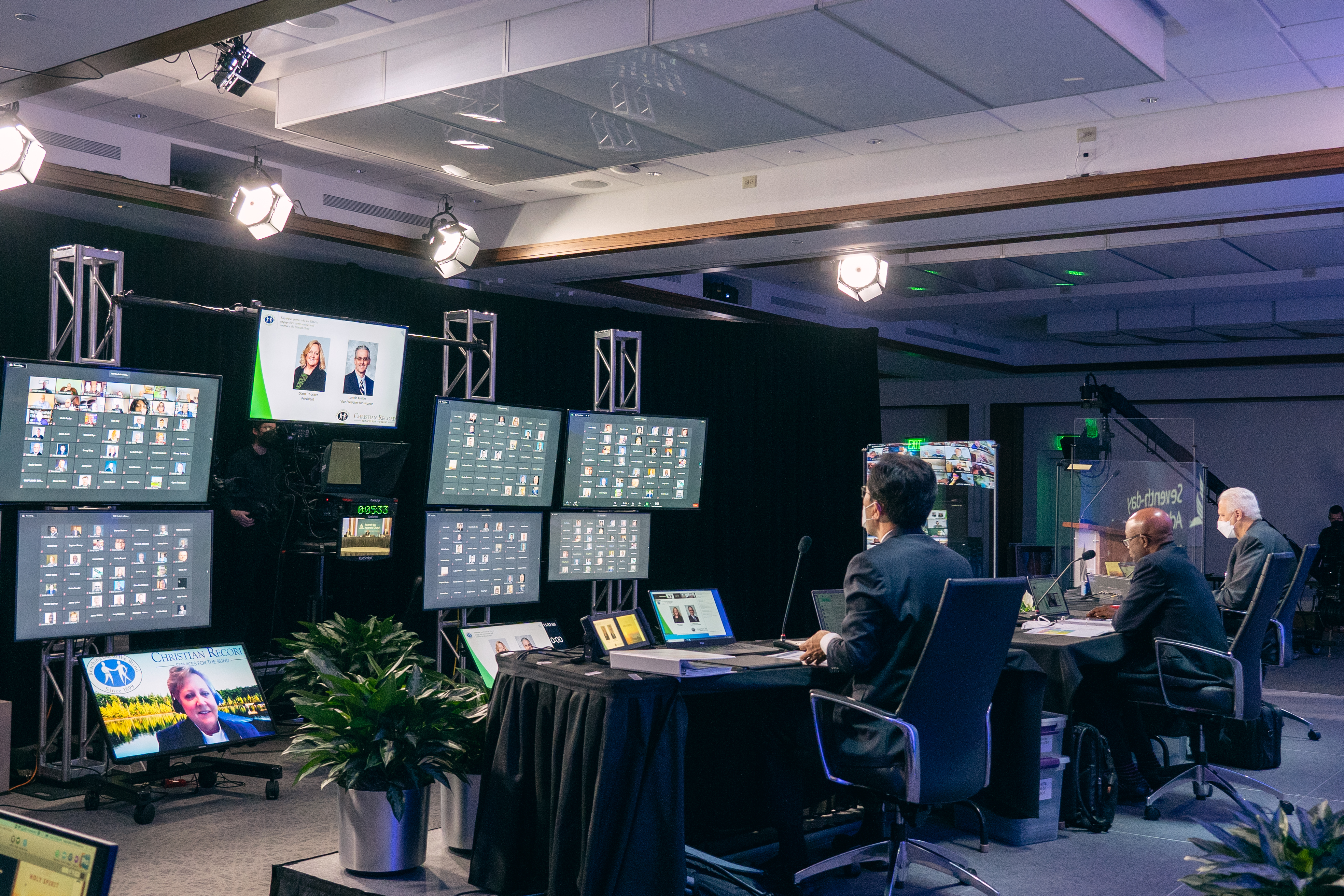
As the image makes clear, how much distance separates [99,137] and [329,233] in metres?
1.22

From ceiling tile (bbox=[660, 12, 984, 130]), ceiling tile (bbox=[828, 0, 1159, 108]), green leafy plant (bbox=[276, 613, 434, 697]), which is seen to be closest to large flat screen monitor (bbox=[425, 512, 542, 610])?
green leafy plant (bbox=[276, 613, 434, 697])

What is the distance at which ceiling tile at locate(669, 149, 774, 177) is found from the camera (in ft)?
18.8

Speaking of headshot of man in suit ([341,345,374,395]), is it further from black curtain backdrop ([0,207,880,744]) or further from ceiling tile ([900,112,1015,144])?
ceiling tile ([900,112,1015,144])

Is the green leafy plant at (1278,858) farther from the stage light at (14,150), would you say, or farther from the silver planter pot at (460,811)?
the stage light at (14,150)

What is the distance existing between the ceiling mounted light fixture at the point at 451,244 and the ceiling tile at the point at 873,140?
214 centimetres

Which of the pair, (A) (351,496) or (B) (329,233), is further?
(B) (329,233)

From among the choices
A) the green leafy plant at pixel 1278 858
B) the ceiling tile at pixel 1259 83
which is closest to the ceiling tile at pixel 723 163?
the ceiling tile at pixel 1259 83

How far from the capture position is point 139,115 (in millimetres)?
5285

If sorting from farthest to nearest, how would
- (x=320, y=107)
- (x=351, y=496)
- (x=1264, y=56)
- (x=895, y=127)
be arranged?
(x=351, y=496), (x=895, y=127), (x=320, y=107), (x=1264, y=56)

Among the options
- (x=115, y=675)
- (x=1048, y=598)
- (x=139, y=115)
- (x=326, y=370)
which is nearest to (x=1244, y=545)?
(x=1048, y=598)

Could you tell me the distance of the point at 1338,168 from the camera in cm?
462

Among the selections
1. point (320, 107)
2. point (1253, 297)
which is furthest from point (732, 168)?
point (1253, 297)

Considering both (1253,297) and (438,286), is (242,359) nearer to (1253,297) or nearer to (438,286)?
(438,286)

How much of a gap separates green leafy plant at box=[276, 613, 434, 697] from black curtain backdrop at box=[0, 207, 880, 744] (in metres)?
1.24
